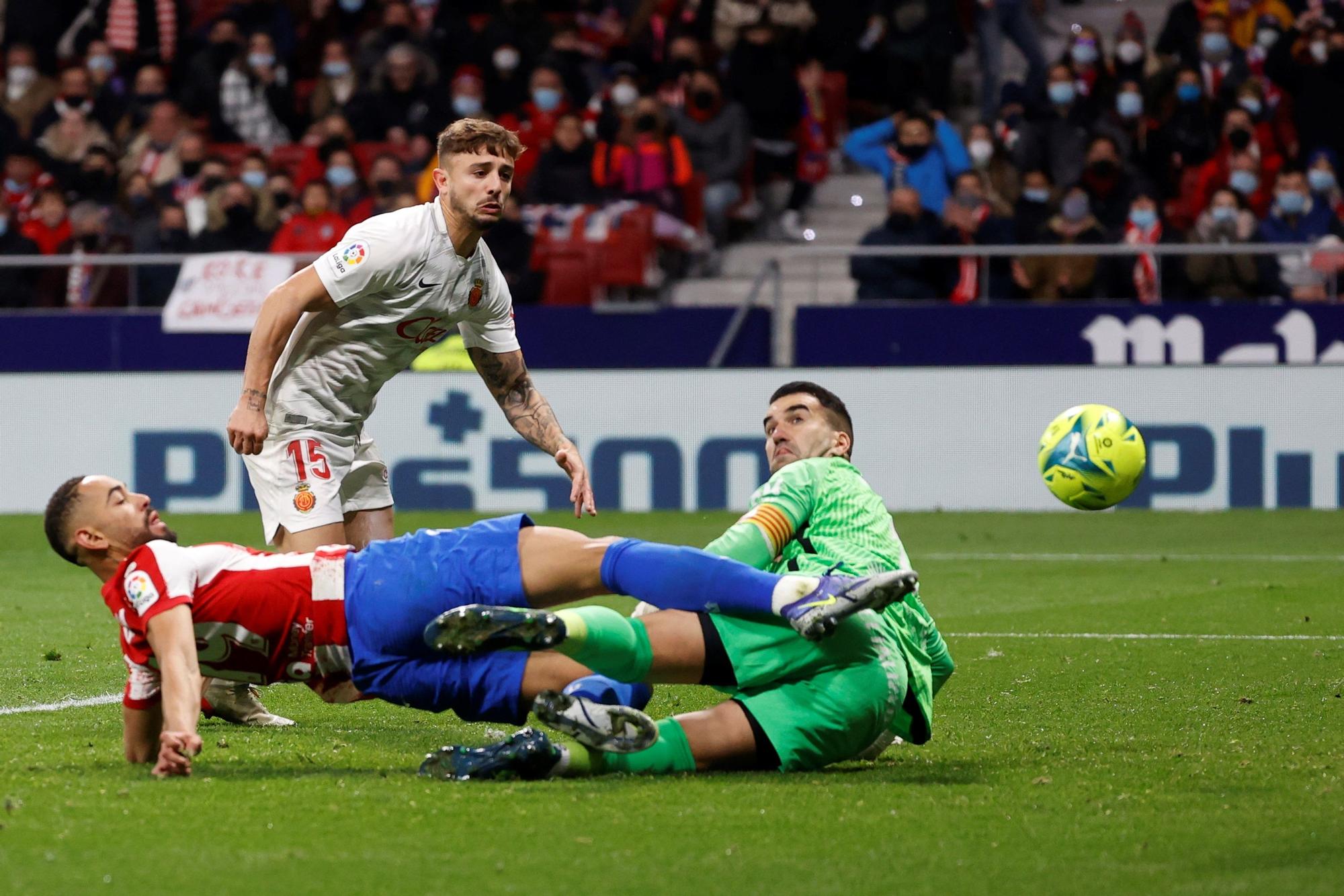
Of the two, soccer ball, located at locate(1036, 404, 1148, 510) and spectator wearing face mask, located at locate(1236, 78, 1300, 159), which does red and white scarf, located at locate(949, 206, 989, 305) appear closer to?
spectator wearing face mask, located at locate(1236, 78, 1300, 159)

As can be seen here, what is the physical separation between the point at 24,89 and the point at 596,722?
16.7 m

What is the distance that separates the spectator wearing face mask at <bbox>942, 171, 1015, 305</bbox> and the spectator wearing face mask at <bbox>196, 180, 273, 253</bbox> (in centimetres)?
610

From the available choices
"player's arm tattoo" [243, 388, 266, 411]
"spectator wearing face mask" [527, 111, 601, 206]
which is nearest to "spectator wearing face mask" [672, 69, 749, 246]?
"spectator wearing face mask" [527, 111, 601, 206]

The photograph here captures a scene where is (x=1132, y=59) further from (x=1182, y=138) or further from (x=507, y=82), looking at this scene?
(x=507, y=82)

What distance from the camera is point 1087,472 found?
823cm

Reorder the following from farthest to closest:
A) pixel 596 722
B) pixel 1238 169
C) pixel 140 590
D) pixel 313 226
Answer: pixel 313 226 → pixel 1238 169 → pixel 140 590 → pixel 596 722

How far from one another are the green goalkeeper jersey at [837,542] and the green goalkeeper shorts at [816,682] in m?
0.17

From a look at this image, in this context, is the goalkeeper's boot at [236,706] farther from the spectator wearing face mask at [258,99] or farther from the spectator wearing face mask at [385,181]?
the spectator wearing face mask at [258,99]

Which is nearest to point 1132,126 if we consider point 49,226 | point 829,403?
point 49,226

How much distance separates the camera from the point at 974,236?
15.4 meters

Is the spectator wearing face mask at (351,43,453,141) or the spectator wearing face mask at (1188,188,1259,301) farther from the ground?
the spectator wearing face mask at (351,43,453,141)

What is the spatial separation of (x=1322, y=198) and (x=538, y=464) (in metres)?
7.10

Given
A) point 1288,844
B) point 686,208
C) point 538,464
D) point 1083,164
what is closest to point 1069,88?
point 1083,164

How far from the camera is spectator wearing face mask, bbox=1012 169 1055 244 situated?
1555 cm
